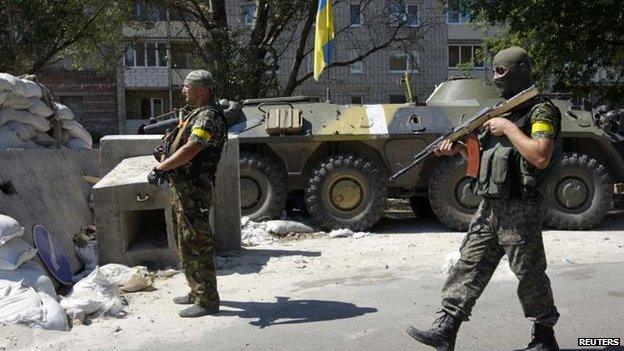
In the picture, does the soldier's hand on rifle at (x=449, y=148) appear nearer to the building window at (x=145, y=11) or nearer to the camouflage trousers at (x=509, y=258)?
the camouflage trousers at (x=509, y=258)

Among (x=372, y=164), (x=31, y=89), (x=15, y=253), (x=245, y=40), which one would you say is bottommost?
(x=15, y=253)

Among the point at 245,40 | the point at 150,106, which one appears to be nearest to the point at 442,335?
the point at 245,40

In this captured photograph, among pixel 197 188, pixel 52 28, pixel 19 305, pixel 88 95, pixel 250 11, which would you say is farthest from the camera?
pixel 88 95

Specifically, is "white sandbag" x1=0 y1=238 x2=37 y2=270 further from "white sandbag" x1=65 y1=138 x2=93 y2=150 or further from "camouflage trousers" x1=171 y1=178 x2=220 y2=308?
"white sandbag" x1=65 y1=138 x2=93 y2=150

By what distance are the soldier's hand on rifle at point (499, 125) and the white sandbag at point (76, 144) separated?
5.61 metres

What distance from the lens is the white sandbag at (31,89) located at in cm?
678

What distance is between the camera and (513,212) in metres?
3.55

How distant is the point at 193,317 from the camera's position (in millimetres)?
4715

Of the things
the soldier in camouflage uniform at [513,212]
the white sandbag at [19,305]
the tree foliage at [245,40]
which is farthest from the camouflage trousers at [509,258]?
the tree foliage at [245,40]

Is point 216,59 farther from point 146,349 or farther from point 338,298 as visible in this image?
point 146,349

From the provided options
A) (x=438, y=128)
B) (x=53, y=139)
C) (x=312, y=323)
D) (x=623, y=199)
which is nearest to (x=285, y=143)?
(x=438, y=128)

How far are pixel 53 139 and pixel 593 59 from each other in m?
10.1
